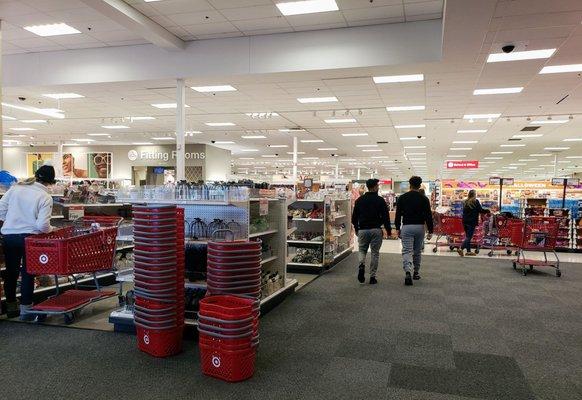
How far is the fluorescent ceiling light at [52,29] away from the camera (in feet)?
24.0

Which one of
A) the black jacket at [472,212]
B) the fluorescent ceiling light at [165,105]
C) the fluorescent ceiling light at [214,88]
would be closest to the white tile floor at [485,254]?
the black jacket at [472,212]

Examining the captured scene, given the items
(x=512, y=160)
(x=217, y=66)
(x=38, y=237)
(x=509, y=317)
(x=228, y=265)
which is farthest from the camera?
(x=512, y=160)

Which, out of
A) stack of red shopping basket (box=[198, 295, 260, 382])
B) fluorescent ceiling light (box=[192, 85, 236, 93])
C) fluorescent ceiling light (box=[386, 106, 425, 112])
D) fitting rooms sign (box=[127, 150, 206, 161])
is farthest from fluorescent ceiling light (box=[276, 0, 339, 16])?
fitting rooms sign (box=[127, 150, 206, 161])

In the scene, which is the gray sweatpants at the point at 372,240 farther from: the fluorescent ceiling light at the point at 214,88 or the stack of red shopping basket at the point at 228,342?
the fluorescent ceiling light at the point at 214,88

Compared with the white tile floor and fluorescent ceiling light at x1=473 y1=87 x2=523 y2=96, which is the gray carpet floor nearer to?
the white tile floor

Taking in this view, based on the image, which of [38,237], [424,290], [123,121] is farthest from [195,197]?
[123,121]

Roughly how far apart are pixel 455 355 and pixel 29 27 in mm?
8026

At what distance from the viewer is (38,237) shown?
180 inches

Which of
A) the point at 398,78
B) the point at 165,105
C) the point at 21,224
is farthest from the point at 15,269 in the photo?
the point at 165,105

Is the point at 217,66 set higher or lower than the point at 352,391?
higher

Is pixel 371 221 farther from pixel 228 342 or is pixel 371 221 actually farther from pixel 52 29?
pixel 52 29

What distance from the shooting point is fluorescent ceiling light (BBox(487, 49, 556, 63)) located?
6.97m

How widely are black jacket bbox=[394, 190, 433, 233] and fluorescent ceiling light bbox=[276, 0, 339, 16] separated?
3.02 m

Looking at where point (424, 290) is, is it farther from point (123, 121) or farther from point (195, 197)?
point (123, 121)
